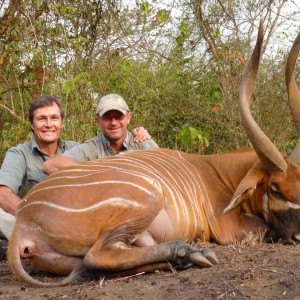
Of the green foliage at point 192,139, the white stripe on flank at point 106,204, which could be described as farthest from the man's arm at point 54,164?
the green foliage at point 192,139

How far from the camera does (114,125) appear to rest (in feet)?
16.6

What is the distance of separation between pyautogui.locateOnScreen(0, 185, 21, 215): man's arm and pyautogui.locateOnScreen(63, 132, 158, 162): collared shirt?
48 centimetres

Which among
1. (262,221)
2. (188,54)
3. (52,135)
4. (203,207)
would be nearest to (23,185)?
(52,135)

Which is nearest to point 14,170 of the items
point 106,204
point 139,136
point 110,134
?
point 110,134

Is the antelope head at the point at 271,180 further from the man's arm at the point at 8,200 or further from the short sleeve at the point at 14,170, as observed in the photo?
the short sleeve at the point at 14,170

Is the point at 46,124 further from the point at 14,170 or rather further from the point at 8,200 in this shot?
the point at 8,200

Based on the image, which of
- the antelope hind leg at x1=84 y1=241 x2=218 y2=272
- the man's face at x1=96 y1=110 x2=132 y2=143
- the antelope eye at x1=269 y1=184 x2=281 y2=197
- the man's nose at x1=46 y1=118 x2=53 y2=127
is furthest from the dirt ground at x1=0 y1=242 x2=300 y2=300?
the man's face at x1=96 y1=110 x2=132 y2=143

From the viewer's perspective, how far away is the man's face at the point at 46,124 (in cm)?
493

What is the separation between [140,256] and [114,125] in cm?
185

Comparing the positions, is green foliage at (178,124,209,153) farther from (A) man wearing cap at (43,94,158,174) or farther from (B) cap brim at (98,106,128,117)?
(B) cap brim at (98,106,128,117)

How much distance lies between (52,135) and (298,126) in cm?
175

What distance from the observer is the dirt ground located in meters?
2.89

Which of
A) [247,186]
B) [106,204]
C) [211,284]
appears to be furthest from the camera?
[247,186]

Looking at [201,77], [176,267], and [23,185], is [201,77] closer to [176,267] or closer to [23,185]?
[23,185]
